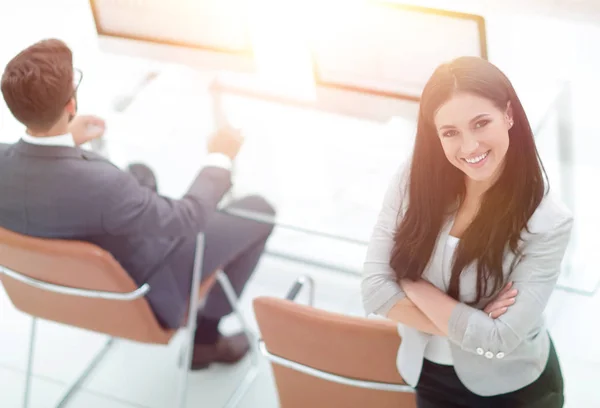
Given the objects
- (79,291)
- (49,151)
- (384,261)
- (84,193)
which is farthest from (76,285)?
(384,261)

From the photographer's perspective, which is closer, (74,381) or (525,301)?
(525,301)

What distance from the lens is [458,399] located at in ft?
6.27

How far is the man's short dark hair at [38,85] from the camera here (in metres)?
2.24

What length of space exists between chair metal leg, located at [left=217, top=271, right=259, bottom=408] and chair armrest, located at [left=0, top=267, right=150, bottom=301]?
409 millimetres

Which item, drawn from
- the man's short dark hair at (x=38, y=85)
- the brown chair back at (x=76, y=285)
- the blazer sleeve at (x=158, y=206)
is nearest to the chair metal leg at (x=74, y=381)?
the brown chair back at (x=76, y=285)

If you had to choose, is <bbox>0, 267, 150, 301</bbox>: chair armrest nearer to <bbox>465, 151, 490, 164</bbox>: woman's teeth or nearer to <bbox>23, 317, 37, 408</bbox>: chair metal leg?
<bbox>23, 317, 37, 408</bbox>: chair metal leg

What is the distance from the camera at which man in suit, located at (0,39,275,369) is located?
7.37 feet

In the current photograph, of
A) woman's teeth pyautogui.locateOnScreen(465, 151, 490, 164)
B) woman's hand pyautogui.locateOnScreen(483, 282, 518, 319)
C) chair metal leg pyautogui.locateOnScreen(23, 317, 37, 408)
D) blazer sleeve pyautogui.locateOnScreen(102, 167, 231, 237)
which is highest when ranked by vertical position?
woman's teeth pyautogui.locateOnScreen(465, 151, 490, 164)

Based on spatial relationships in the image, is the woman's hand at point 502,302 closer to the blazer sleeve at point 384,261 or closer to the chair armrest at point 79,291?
the blazer sleeve at point 384,261

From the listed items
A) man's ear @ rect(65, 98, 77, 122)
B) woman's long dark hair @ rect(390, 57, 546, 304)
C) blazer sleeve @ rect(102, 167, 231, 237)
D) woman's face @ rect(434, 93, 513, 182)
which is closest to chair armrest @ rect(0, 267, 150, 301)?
blazer sleeve @ rect(102, 167, 231, 237)

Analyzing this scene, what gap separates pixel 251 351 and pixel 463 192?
132cm

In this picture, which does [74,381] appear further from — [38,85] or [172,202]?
[38,85]

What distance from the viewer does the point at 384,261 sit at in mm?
1929

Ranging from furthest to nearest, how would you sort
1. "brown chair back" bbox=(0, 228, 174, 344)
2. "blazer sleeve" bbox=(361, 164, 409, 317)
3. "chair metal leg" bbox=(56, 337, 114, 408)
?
"chair metal leg" bbox=(56, 337, 114, 408) < "brown chair back" bbox=(0, 228, 174, 344) < "blazer sleeve" bbox=(361, 164, 409, 317)
